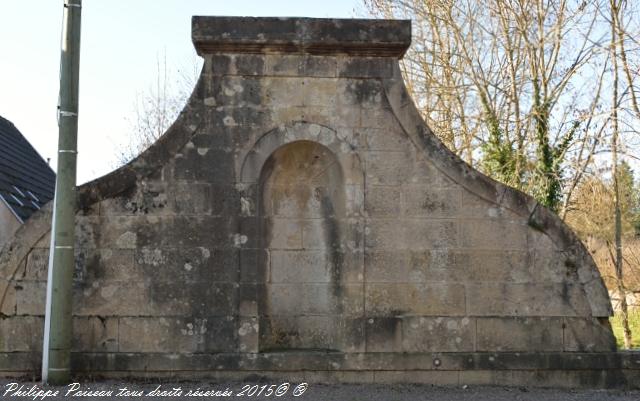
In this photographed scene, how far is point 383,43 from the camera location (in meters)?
6.25

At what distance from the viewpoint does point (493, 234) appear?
6.21 m

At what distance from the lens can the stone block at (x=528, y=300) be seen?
615 cm

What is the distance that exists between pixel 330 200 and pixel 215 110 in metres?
1.48

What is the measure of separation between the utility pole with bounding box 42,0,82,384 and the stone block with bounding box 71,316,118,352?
29 cm

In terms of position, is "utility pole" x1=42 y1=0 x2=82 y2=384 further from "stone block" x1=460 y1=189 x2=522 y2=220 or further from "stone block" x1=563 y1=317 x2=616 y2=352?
"stone block" x1=563 y1=317 x2=616 y2=352

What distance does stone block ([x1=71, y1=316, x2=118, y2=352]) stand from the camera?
5.97 metres

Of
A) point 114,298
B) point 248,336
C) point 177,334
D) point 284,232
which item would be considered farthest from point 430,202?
point 114,298

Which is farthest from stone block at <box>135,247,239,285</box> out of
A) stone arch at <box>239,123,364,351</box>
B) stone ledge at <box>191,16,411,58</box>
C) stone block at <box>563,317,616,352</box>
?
stone block at <box>563,317,616,352</box>

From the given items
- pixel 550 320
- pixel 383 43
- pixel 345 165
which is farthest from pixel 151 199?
pixel 550 320

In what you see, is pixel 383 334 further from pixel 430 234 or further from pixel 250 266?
pixel 250 266

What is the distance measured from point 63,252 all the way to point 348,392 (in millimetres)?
2896

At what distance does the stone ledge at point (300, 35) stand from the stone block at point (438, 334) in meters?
2.73

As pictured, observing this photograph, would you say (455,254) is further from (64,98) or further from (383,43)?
(64,98)

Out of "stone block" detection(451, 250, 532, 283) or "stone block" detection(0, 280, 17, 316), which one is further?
"stone block" detection(451, 250, 532, 283)
